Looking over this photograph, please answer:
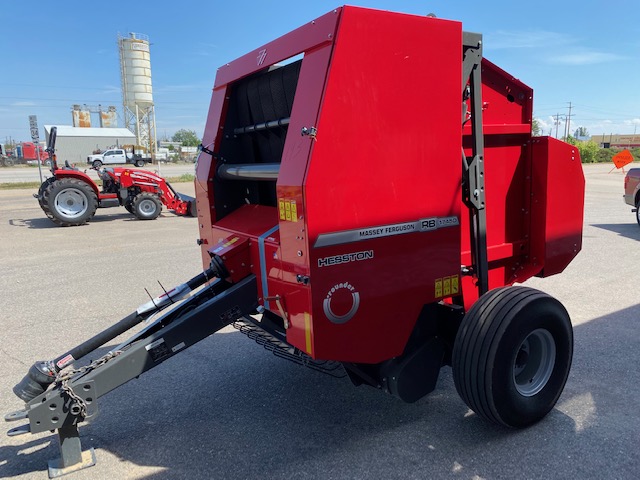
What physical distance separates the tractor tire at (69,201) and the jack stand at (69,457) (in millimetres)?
9935

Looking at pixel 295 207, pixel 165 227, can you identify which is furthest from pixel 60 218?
pixel 295 207

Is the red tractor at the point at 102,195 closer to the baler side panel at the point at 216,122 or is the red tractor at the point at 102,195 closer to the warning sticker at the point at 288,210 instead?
the baler side panel at the point at 216,122

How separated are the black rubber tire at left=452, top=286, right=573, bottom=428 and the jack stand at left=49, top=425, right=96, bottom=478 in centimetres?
209

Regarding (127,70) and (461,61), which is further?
(127,70)

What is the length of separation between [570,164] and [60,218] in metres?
11.1

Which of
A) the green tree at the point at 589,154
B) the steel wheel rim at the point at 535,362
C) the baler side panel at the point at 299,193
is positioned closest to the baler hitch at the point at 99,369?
the baler side panel at the point at 299,193

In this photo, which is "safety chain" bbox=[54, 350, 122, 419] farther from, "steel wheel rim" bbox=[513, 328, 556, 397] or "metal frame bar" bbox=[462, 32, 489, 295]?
"steel wheel rim" bbox=[513, 328, 556, 397]

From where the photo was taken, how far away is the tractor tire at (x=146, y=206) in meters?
12.3

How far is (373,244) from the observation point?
250 cm

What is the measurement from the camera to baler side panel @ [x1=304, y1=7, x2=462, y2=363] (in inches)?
92.7

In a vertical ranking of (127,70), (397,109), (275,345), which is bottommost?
(275,345)

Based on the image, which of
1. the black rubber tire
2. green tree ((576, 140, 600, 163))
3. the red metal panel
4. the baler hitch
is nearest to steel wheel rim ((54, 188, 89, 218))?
the red metal panel

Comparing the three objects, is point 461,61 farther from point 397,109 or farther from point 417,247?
point 417,247

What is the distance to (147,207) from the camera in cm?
1248
